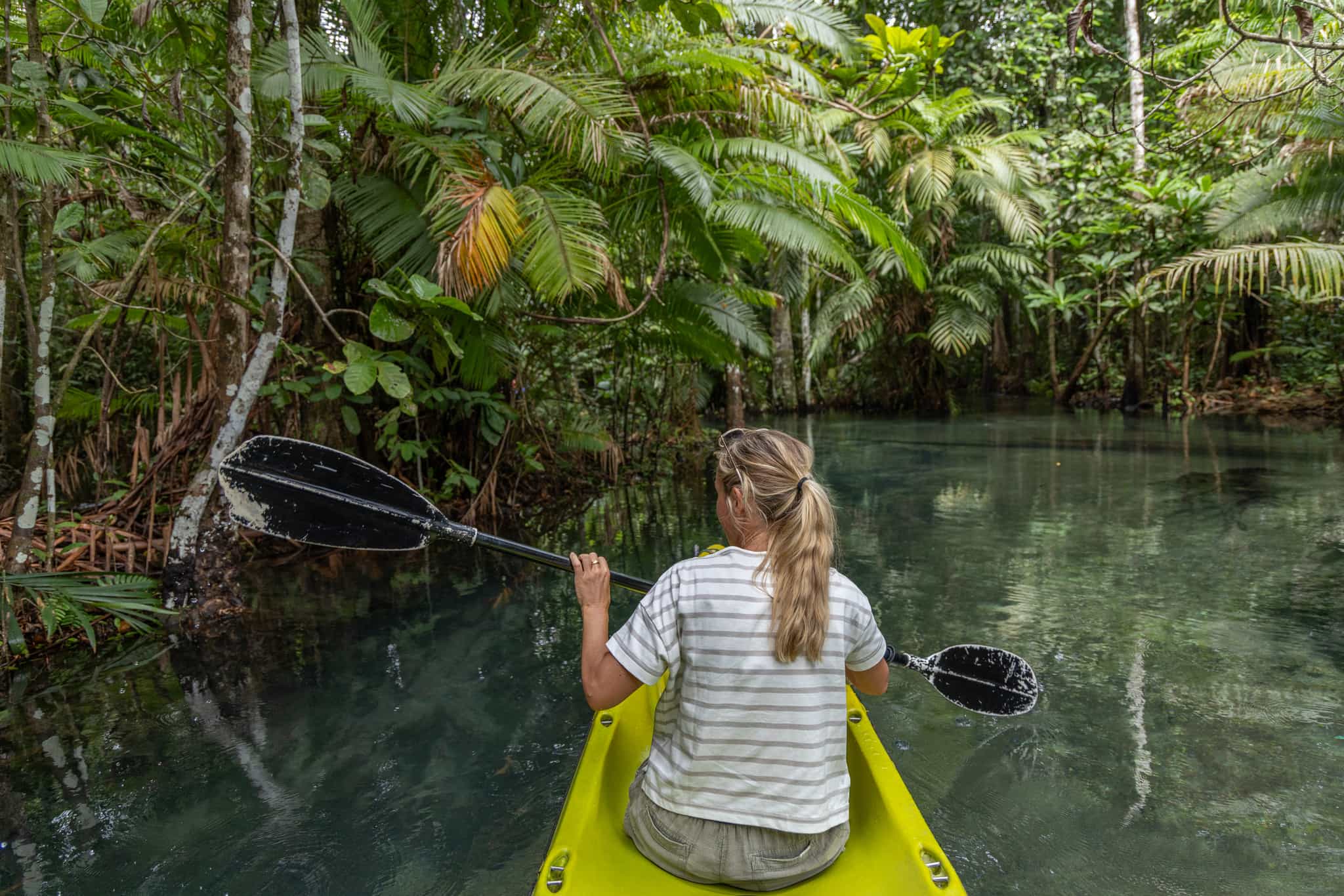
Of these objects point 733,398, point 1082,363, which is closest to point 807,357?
point 1082,363

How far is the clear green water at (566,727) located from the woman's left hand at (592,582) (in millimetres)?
1066

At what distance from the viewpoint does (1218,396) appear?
1489cm

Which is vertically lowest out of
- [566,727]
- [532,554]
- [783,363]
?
[566,727]

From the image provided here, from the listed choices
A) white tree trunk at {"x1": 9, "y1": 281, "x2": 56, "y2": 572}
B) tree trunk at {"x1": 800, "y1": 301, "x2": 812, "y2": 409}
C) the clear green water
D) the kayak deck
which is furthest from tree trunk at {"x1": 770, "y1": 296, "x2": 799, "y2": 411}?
the kayak deck

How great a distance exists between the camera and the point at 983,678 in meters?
2.59

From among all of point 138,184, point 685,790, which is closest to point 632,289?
point 138,184

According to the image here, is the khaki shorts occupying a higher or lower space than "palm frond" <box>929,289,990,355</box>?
lower

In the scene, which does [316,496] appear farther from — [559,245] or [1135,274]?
[1135,274]

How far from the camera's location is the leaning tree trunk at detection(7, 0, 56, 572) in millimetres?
3951

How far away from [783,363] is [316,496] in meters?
14.8

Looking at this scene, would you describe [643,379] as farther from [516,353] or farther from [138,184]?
[138,184]

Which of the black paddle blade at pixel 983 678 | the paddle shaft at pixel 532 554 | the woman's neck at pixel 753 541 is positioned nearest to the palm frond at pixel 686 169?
the paddle shaft at pixel 532 554

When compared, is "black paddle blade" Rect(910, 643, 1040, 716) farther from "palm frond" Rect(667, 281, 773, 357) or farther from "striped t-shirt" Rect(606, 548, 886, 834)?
"palm frond" Rect(667, 281, 773, 357)

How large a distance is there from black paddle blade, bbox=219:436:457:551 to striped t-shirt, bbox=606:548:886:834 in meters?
1.37
